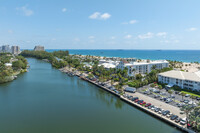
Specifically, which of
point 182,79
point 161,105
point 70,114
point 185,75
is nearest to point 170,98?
point 161,105

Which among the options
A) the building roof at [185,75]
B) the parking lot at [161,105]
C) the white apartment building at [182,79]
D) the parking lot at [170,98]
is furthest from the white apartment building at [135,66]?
the parking lot at [161,105]

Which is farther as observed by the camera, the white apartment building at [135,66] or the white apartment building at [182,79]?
the white apartment building at [135,66]

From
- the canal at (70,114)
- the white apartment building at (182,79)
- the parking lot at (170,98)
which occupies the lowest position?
the canal at (70,114)

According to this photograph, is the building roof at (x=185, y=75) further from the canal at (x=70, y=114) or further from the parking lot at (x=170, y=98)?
the canal at (x=70, y=114)

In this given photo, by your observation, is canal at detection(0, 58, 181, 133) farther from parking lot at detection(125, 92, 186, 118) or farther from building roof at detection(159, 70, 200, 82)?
building roof at detection(159, 70, 200, 82)

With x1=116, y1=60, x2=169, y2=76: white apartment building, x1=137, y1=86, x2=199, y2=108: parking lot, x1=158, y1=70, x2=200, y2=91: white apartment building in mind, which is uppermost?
x1=116, y1=60, x2=169, y2=76: white apartment building

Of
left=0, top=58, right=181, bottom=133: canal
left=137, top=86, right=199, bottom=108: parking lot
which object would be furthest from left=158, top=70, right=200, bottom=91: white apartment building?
left=0, top=58, right=181, bottom=133: canal

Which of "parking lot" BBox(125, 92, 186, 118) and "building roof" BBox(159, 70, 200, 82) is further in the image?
"building roof" BBox(159, 70, 200, 82)
